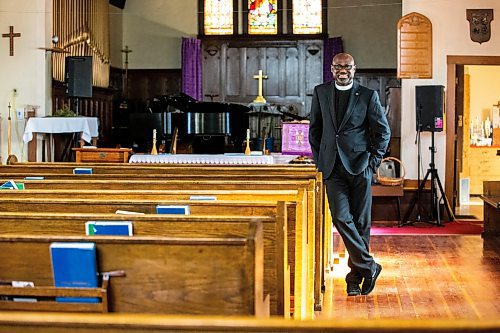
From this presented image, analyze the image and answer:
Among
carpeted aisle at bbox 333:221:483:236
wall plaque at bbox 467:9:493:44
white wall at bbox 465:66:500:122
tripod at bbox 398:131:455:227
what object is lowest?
carpeted aisle at bbox 333:221:483:236

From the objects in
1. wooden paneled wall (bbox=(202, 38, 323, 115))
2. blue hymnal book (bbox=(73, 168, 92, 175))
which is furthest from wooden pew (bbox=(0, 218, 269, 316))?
wooden paneled wall (bbox=(202, 38, 323, 115))

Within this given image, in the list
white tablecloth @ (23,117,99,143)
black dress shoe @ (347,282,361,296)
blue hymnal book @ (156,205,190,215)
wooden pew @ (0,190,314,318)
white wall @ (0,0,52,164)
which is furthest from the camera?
white wall @ (0,0,52,164)

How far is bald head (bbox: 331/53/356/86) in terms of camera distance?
18.0 feet

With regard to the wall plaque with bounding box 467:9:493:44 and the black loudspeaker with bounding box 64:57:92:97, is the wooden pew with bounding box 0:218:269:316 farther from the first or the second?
the black loudspeaker with bounding box 64:57:92:97

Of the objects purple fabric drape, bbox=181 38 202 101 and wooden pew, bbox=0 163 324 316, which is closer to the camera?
wooden pew, bbox=0 163 324 316

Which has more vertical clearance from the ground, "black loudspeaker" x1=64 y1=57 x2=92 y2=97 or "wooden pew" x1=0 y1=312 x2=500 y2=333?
"black loudspeaker" x1=64 y1=57 x2=92 y2=97

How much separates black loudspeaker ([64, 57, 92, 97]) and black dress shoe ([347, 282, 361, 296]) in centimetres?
789

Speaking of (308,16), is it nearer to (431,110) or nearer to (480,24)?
(480,24)

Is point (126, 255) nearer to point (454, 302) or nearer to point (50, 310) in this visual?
point (50, 310)

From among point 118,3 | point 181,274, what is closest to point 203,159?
point 181,274

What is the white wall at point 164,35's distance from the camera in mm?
17484

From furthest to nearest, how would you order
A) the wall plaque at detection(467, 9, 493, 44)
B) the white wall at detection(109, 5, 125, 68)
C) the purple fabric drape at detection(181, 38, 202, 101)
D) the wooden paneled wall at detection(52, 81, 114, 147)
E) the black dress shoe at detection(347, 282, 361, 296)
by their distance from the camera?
the purple fabric drape at detection(181, 38, 202, 101), the white wall at detection(109, 5, 125, 68), the wooden paneled wall at detection(52, 81, 114, 147), the wall plaque at detection(467, 9, 493, 44), the black dress shoe at detection(347, 282, 361, 296)

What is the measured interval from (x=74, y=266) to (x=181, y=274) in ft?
1.19

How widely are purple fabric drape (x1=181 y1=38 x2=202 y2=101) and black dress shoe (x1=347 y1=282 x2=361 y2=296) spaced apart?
11736 millimetres
